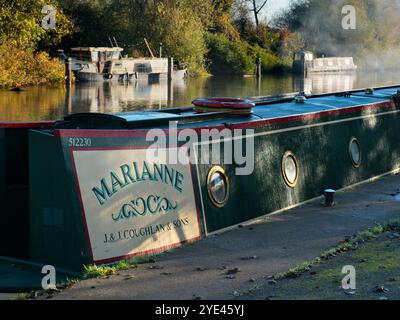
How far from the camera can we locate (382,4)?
68.6 m

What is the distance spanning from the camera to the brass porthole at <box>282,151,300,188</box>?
12086 millimetres

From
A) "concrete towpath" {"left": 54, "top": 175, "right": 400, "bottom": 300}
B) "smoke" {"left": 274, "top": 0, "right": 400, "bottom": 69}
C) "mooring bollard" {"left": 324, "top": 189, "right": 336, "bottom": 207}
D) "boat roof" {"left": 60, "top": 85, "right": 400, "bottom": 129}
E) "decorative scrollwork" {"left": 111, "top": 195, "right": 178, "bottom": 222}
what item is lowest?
"concrete towpath" {"left": 54, "top": 175, "right": 400, "bottom": 300}

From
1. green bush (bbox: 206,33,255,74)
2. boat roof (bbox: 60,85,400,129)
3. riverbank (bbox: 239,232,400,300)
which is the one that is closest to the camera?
riverbank (bbox: 239,232,400,300)

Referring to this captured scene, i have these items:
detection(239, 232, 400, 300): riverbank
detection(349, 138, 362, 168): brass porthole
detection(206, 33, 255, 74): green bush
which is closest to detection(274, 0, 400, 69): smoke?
detection(206, 33, 255, 74): green bush

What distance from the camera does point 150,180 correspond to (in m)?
9.56

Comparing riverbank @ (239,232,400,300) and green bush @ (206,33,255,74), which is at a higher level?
green bush @ (206,33,255,74)

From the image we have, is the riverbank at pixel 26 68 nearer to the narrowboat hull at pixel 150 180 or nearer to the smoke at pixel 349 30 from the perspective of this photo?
the narrowboat hull at pixel 150 180

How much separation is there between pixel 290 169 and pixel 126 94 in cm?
2771

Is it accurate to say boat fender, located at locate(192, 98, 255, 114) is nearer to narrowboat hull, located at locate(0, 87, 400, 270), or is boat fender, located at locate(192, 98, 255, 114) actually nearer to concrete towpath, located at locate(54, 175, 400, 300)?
narrowboat hull, located at locate(0, 87, 400, 270)

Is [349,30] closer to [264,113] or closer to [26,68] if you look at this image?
[26,68]

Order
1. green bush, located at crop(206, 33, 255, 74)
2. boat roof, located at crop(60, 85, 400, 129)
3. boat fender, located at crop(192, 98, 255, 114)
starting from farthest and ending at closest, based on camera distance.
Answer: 1. green bush, located at crop(206, 33, 255, 74)
2. boat fender, located at crop(192, 98, 255, 114)
3. boat roof, located at crop(60, 85, 400, 129)

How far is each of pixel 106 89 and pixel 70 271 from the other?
33.5 metres

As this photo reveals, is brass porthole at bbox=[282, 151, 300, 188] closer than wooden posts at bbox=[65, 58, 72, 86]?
Yes

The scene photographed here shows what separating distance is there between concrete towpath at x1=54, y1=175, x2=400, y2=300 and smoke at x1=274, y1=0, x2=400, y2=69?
55367 mm
